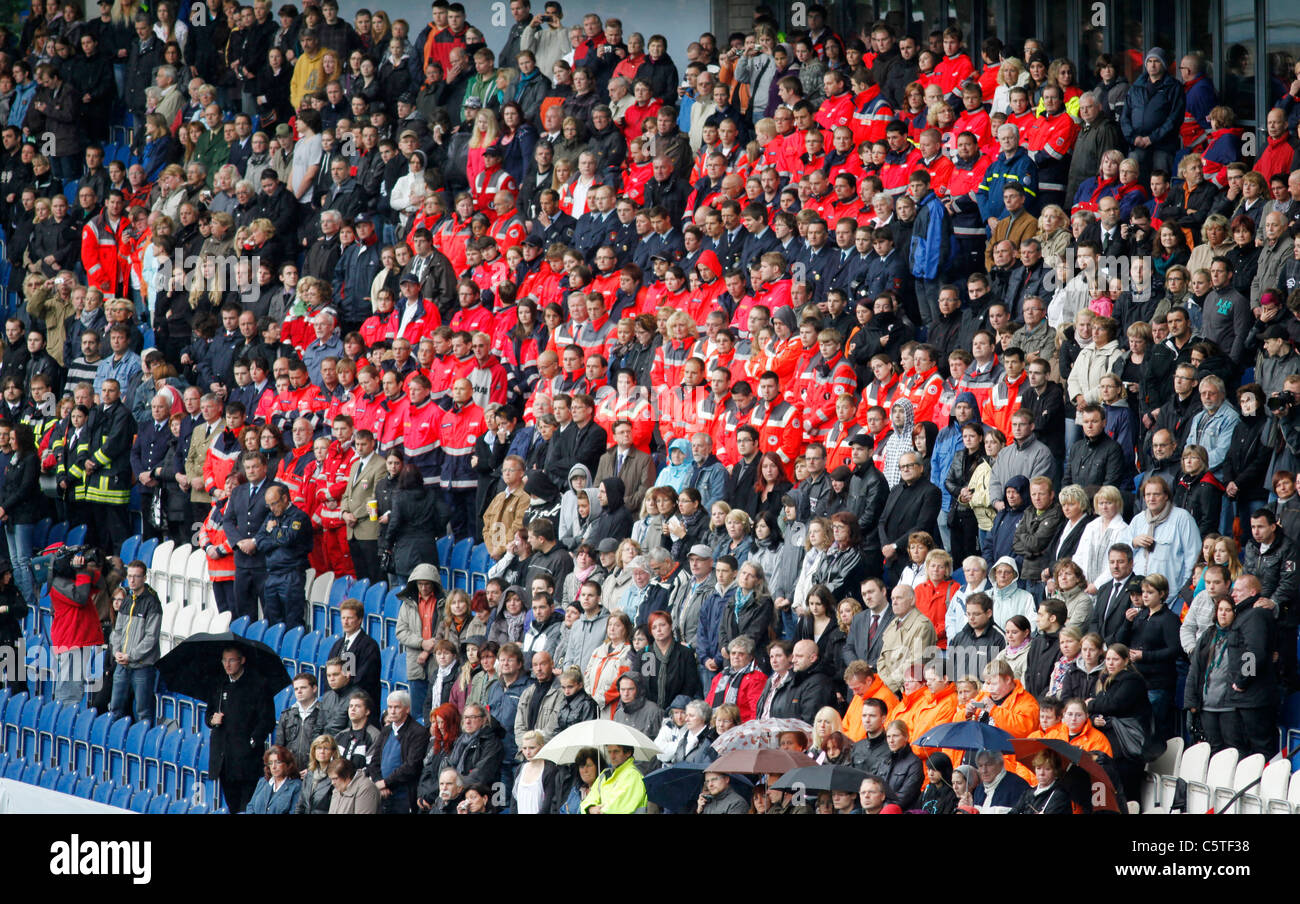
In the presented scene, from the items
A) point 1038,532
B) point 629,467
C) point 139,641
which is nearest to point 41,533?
point 139,641

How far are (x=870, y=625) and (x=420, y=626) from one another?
3589 mm

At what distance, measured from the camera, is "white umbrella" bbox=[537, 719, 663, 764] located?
1238cm

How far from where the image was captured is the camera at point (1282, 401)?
13.1 metres

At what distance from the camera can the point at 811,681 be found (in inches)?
503

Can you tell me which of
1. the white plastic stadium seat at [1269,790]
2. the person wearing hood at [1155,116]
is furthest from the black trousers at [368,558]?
the white plastic stadium seat at [1269,790]

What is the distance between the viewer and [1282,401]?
1308 centimetres

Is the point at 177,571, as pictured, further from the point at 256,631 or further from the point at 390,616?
the point at 390,616

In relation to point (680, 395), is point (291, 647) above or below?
below

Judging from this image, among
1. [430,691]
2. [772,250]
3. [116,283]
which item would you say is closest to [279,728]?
[430,691]

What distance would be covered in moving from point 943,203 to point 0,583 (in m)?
7.56

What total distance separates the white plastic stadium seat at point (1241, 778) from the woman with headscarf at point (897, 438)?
392 centimetres

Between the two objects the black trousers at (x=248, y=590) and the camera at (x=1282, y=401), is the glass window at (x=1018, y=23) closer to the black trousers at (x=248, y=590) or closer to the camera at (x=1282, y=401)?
the camera at (x=1282, y=401)

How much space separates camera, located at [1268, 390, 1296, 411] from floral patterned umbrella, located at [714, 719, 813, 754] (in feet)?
11.5

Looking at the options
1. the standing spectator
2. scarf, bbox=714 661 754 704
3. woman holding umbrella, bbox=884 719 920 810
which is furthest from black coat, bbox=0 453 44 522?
woman holding umbrella, bbox=884 719 920 810
